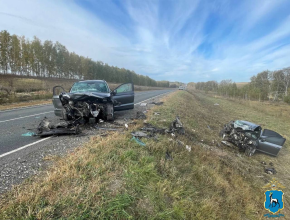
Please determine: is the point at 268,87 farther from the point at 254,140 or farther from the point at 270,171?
the point at 270,171

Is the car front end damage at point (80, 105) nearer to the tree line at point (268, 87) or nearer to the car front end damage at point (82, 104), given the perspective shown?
the car front end damage at point (82, 104)

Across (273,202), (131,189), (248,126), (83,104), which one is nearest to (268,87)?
(248,126)

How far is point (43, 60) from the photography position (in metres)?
36.8

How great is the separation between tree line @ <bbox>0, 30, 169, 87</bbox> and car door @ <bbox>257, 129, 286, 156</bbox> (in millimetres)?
44843

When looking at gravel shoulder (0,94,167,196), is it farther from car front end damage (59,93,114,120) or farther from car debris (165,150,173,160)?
car debris (165,150,173,160)

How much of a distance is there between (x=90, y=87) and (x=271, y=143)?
9197mm

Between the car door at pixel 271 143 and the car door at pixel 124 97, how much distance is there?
6.93 m

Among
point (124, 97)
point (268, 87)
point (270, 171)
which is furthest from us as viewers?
point (268, 87)

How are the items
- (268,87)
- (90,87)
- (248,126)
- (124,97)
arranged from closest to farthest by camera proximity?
1. (90,87)
2. (124,97)
3. (248,126)
4. (268,87)

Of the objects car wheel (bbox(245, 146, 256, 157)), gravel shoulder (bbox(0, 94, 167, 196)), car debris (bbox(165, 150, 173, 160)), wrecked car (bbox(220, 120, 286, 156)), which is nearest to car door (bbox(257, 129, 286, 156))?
wrecked car (bbox(220, 120, 286, 156))

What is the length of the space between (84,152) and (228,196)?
11.2 ft

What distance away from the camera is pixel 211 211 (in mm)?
2428

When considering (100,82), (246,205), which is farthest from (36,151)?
(246,205)

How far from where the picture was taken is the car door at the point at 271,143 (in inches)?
276
